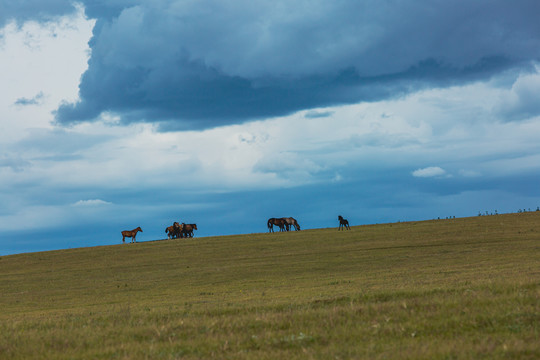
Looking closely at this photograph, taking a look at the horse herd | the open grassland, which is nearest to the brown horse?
the horse herd

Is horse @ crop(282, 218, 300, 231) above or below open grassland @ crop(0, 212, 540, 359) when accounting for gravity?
above

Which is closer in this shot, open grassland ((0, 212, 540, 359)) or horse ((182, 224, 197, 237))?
open grassland ((0, 212, 540, 359))

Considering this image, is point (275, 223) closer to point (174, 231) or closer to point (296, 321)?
point (174, 231)

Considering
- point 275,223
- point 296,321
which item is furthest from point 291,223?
point 296,321

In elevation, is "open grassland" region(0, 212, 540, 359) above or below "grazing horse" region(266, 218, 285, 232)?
below

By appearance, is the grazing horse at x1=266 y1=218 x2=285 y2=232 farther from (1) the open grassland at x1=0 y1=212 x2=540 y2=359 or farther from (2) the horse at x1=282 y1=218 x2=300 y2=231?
(1) the open grassland at x1=0 y1=212 x2=540 y2=359

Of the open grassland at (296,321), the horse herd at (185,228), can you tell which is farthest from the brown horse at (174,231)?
the open grassland at (296,321)

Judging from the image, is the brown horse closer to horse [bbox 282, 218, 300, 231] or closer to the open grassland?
horse [bbox 282, 218, 300, 231]

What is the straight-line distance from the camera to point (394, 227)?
2569 inches

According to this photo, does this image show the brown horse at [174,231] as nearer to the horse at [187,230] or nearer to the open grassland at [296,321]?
the horse at [187,230]

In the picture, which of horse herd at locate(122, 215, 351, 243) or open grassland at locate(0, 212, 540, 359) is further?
horse herd at locate(122, 215, 351, 243)

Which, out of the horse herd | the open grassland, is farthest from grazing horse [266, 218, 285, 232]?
the open grassland

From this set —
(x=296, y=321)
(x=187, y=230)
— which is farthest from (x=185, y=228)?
(x=296, y=321)

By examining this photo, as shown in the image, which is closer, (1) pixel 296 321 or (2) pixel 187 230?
(1) pixel 296 321
